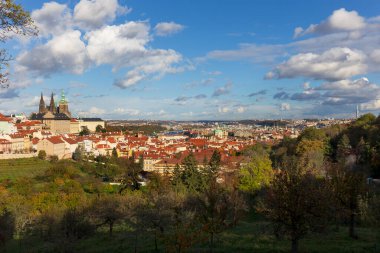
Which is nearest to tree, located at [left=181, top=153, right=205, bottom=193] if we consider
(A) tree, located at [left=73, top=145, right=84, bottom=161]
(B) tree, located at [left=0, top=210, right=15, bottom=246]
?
(B) tree, located at [left=0, top=210, right=15, bottom=246]

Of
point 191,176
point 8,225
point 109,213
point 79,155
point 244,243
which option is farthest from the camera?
point 79,155

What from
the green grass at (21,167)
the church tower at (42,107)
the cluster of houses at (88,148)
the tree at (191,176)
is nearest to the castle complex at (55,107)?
the church tower at (42,107)

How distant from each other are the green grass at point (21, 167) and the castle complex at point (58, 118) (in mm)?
58663

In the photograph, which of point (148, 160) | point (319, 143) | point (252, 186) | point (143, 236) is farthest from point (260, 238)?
point (148, 160)

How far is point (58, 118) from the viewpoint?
134 metres

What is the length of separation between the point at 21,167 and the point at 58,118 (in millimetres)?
72116

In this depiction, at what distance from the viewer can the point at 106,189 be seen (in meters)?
51.5

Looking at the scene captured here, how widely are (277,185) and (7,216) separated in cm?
1681

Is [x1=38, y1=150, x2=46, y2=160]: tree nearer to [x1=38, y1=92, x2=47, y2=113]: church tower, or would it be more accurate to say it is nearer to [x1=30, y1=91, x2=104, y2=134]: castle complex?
[x1=30, y1=91, x2=104, y2=134]: castle complex

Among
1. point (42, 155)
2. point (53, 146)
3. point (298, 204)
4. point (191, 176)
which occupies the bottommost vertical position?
point (42, 155)

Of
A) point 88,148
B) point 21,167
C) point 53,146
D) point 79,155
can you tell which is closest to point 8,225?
point 21,167

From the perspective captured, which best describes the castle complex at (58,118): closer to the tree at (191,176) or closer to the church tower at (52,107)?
the church tower at (52,107)

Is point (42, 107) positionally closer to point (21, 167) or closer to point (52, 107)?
point (52, 107)

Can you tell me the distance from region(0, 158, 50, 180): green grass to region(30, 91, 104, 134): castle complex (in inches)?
2310
